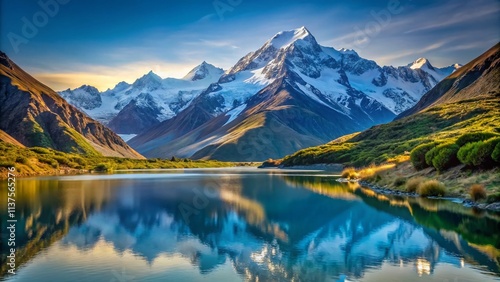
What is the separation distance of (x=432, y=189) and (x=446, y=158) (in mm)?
6482

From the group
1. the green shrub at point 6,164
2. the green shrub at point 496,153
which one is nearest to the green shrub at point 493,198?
the green shrub at point 496,153

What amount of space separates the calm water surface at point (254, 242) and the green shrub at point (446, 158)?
31.3 feet

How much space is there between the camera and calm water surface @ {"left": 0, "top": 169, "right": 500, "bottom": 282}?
19.4 m

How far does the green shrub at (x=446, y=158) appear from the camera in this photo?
51.3m

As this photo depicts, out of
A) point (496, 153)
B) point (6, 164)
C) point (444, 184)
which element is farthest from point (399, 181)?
point (6, 164)

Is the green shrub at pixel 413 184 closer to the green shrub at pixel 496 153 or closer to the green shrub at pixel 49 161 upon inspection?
the green shrub at pixel 496 153

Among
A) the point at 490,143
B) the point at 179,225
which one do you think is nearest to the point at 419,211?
the point at 490,143

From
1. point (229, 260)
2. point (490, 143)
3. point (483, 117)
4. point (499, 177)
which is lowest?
point (229, 260)

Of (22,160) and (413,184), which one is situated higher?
(22,160)

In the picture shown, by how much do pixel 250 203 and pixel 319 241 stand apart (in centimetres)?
2024

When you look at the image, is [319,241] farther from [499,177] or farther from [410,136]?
[410,136]

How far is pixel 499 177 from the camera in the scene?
4034 cm

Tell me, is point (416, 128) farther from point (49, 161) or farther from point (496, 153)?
point (49, 161)

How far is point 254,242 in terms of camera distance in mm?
26219
